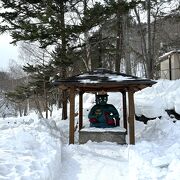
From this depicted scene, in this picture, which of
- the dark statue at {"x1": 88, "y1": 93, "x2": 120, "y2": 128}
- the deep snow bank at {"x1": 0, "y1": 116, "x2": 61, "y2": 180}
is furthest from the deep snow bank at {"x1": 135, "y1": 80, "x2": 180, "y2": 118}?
the deep snow bank at {"x1": 0, "y1": 116, "x2": 61, "y2": 180}

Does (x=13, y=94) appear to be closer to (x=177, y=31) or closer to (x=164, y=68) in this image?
(x=164, y=68)

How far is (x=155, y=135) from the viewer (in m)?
12.5

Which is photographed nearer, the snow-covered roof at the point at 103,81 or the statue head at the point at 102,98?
the snow-covered roof at the point at 103,81

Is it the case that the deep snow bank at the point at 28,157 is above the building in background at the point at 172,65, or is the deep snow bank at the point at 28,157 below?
below

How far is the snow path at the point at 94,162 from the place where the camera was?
796cm

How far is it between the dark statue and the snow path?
1179 mm

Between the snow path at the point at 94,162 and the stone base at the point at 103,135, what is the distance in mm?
326

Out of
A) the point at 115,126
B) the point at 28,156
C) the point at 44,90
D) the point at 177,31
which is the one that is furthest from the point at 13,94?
the point at 177,31

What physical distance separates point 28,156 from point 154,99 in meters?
13.4

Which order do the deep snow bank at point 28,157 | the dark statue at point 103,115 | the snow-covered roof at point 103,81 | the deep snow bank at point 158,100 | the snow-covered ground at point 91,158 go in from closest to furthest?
the deep snow bank at point 28,157, the snow-covered ground at point 91,158, the snow-covered roof at point 103,81, the dark statue at point 103,115, the deep snow bank at point 158,100

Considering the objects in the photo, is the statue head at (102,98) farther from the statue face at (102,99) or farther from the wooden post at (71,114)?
the wooden post at (71,114)

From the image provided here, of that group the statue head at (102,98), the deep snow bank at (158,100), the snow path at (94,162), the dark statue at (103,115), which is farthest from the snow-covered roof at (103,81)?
the deep snow bank at (158,100)

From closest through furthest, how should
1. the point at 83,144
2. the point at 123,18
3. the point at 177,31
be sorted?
the point at 83,144 < the point at 123,18 < the point at 177,31

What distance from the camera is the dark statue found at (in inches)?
510
